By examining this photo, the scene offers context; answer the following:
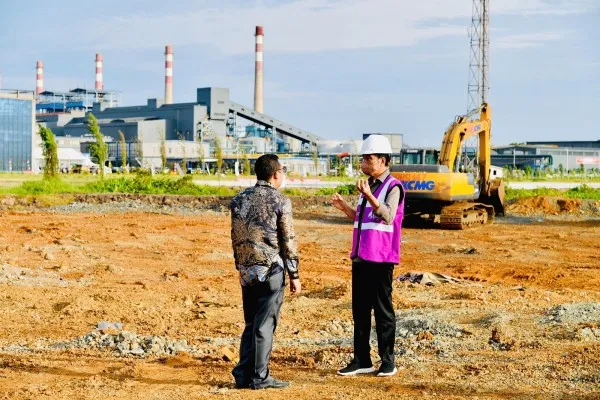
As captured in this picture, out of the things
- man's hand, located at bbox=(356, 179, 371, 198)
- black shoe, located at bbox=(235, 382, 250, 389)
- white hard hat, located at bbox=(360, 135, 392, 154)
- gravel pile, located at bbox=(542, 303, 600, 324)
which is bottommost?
black shoe, located at bbox=(235, 382, 250, 389)

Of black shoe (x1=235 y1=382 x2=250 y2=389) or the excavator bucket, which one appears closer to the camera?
black shoe (x1=235 y1=382 x2=250 y2=389)

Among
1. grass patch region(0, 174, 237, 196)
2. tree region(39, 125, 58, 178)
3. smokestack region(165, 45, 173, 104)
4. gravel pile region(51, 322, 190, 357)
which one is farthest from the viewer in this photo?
smokestack region(165, 45, 173, 104)

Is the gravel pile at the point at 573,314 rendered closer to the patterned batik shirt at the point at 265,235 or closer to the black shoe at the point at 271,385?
the black shoe at the point at 271,385

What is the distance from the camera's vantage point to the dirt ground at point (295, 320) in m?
7.28

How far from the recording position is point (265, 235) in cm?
682

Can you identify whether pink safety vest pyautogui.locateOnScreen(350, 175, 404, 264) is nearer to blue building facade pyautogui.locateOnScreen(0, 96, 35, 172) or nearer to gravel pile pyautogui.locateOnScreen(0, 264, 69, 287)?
gravel pile pyautogui.locateOnScreen(0, 264, 69, 287)

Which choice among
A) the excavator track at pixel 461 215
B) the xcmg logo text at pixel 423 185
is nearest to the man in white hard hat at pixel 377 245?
the xcmg logo text at pixel 423 185

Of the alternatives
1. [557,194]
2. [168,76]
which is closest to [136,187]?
[557,194]

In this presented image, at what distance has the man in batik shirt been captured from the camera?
22.3 feet

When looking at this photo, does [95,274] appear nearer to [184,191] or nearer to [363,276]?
[363,276]

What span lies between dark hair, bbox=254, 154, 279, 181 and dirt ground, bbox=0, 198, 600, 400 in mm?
1593

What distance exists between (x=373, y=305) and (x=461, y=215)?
17.7 m

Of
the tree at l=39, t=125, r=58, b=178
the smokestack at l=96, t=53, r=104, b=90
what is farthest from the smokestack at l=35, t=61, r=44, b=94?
the tree at l=39, t=125, r=58, b=178

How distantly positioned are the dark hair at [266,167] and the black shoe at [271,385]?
1.51 metres
